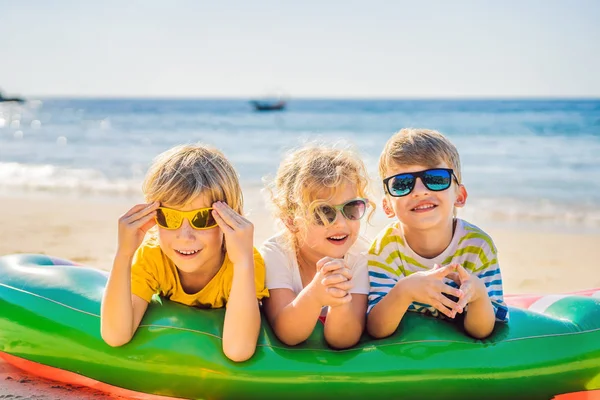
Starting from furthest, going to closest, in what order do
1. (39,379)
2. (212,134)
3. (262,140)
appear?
(212,134), (262,140), (39,379)

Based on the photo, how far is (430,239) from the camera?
3.12 m

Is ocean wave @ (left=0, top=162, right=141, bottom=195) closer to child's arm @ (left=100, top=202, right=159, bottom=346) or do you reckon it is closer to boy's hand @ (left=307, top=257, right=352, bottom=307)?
child's arm @ (left=100, top=202, right=159, bottom=346)

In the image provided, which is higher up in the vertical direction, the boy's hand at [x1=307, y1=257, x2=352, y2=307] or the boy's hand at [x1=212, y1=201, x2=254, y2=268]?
the boy's hand at [x1=212, y1=201, x2=254, y2=268]

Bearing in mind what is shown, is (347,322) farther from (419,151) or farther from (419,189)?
(419,151)

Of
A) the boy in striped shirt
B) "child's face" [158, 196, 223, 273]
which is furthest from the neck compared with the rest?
"child's face" [158, 196, 223, 273]

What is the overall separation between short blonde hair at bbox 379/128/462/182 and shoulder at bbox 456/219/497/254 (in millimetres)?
258

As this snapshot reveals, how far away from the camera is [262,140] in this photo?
79.2 ft

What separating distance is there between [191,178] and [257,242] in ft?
14.4

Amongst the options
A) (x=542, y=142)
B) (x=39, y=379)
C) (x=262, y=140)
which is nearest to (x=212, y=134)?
(x=262, y=140)

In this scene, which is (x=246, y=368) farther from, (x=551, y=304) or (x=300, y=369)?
(x=551, y=304)

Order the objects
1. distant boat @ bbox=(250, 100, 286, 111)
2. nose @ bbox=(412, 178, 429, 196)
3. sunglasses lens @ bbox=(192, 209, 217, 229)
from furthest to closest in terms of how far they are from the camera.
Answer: distant boat @ bbox=(250, 100, 286, 111)
nose @ bbox=(412, 178, 429, 196)
sunglasses lens @ bbox=(192, 209, 217, 229)

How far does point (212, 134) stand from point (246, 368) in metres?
25.4

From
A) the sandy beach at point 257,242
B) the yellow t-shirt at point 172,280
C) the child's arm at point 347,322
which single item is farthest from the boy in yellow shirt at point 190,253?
the sandy beach at point 257,242

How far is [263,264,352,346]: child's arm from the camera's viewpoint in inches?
104
